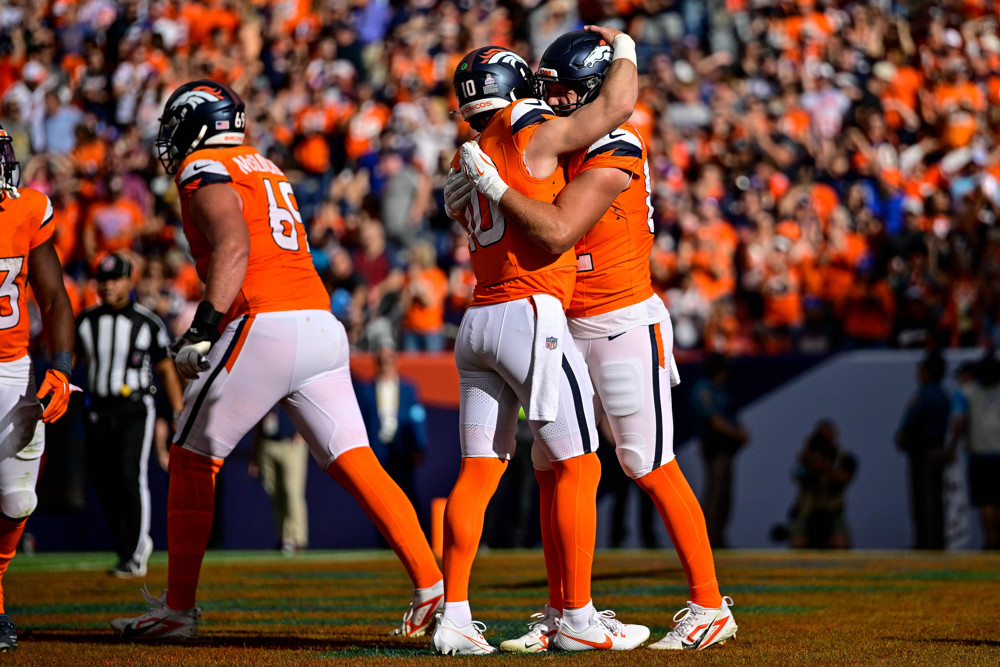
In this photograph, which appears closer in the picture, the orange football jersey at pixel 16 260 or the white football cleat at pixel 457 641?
the white football cleat at pixel 457 641

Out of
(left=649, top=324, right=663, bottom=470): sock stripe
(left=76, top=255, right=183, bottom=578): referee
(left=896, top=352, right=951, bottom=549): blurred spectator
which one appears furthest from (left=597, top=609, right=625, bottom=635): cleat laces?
(left=896, top=352, right=951, bottom=549): blurred spectator

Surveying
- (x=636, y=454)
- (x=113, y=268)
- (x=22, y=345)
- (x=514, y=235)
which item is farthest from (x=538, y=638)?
(x=113, y=268)

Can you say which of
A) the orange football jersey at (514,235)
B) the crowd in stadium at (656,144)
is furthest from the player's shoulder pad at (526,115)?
the crowd in stadium at (656,144)

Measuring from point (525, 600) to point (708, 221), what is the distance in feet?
25.7

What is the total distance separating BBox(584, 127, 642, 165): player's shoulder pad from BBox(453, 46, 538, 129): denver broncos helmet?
1.19 ft

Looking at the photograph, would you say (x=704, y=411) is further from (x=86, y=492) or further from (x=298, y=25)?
(x=298, y=25)

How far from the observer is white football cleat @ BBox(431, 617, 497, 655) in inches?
181

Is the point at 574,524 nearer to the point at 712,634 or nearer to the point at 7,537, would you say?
the point at 712,634

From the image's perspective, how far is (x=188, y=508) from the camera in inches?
204

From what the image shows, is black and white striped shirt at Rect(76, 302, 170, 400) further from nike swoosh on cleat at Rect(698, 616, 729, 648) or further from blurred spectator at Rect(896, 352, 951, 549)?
blurred spectator at Rect(896, 352, 951, 549)

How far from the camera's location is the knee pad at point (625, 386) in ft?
16.4

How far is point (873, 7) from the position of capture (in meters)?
17.5

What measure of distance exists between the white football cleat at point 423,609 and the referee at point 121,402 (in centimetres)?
410

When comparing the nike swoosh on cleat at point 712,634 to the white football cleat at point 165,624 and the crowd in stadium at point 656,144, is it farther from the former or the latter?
the crowd in stadium at point 656,144
